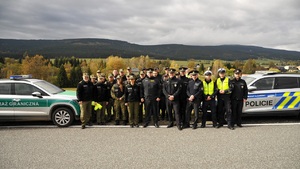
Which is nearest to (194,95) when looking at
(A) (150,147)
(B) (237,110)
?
(B) (237,110)

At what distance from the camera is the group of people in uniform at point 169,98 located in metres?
7.48

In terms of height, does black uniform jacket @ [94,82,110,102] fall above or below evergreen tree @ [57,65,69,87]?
above

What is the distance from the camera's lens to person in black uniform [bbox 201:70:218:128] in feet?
24.6

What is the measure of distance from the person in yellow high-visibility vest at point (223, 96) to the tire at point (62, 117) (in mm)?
4972

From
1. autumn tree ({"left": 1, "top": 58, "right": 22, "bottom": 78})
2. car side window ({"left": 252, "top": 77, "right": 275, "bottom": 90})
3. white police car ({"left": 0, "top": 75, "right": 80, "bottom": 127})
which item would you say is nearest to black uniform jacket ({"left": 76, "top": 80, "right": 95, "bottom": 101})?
A: white police car ({"left": 0, "top": 75, "right": 80, "bottom": 127})

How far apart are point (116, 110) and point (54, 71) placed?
90.5m

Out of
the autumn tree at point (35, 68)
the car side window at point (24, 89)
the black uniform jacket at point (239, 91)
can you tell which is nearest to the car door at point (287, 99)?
the black uniform jacket at point (239, 91)

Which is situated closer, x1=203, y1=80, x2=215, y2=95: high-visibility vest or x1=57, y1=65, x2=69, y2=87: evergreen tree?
x1=203, y1=80, x2=215, y2=95: high-visibility vest

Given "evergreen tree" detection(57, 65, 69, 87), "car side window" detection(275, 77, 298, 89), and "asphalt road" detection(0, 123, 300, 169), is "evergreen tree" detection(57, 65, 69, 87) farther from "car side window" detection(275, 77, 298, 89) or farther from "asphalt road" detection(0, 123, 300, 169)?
"car side window" detection(275, 77, 298, 89)

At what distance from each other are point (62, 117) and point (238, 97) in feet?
19.4

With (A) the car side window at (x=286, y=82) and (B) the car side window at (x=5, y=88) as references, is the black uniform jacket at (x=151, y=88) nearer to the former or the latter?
(A) the car side window at (x=286, y=82)

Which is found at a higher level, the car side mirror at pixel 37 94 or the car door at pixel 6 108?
the car side mirror at pixel 37 94

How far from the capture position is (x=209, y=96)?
7461 millimetres

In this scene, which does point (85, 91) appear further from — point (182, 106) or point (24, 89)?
point (182, 106)
